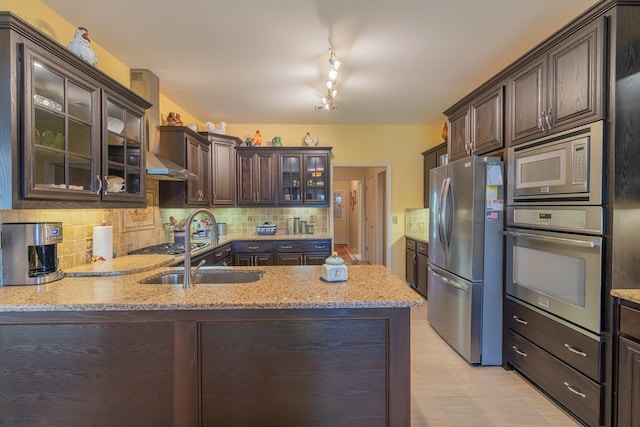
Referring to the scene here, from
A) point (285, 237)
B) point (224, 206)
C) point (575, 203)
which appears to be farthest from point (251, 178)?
point (575, 203)

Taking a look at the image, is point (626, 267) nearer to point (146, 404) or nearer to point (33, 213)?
point (146, 404)

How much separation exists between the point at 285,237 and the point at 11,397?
10.1ft

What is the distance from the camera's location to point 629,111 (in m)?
1.64

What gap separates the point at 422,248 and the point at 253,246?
2.37 m

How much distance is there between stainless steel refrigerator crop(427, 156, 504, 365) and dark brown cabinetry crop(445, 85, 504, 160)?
0.28 metres

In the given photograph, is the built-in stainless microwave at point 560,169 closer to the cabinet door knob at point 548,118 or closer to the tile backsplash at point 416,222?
the cabinet door knob at point 548,118

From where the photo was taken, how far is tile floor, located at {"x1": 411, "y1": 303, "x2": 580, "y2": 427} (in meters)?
1.95

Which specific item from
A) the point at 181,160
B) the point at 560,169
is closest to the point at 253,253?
the point at 181,160

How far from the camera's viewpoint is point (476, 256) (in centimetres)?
253

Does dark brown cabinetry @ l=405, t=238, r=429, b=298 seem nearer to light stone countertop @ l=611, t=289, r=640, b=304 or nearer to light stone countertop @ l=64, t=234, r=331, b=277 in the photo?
light stone countertop @ l=611, t=289, r=640, b=304

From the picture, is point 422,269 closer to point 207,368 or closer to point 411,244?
point 411,244

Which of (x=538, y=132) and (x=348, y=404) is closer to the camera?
(x=348, y=404)

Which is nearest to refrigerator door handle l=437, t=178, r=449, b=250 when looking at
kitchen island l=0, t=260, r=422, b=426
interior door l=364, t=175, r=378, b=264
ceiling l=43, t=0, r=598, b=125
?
ceiling l=43, t=0, r=598, b=125

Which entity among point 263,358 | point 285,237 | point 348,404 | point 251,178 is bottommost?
point 348,404
